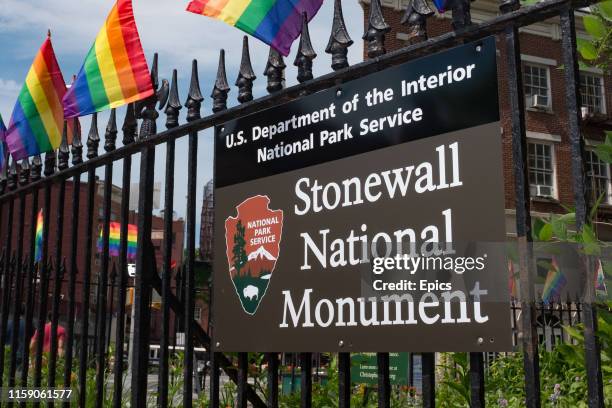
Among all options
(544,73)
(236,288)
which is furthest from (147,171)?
(544,73)

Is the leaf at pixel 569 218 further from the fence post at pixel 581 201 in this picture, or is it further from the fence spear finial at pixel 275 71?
the fence spear finial at pixel 275 71

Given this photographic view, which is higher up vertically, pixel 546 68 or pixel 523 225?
pixel 546 68

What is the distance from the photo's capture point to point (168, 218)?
407cm

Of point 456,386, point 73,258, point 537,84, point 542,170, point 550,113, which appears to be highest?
point 537,84

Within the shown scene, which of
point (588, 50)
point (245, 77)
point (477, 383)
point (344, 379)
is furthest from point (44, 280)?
point (588, 50)

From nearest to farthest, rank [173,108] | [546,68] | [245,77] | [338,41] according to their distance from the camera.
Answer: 1. [338,41]
2. [245,77]
3. [173,108]
4. [546,68]

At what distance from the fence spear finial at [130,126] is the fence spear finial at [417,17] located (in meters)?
2.15

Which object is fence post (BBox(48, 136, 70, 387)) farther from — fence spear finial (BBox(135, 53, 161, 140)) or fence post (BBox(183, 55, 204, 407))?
fence post (BBox(183, 55, 204, 407))

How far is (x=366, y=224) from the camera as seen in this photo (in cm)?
306

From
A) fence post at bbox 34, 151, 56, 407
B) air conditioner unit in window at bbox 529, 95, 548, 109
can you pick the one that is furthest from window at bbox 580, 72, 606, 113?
fence post at bbox 34, 151, 56, 407

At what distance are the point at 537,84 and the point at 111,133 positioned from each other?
64.2ft

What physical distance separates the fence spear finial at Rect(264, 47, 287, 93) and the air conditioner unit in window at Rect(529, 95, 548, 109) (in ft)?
63.6

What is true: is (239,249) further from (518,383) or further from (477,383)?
(518,383)

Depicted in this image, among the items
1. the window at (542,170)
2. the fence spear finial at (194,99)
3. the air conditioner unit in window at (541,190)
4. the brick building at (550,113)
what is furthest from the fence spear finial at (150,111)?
the air conditioner unit in window at (541,190)
